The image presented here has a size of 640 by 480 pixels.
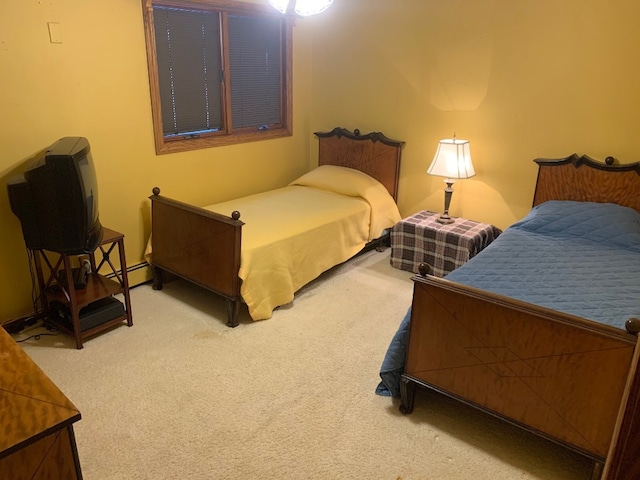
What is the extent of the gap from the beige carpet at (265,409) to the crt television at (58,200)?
0.65 metres

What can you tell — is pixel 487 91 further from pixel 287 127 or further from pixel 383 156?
pixel 287 127

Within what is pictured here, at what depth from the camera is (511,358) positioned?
1.88m

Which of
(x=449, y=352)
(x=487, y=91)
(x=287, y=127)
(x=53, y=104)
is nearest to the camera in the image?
(x=449, y=352)

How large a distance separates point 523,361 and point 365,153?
2777 mm

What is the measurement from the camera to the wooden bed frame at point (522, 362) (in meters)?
1.69

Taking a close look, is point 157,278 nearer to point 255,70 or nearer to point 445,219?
point 255,70

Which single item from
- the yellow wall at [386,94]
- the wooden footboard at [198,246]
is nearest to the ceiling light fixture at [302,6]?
the wooden footboard at [198,246]

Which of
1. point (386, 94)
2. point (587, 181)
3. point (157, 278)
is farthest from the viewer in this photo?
point (386, 94)

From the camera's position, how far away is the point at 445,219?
3.70m

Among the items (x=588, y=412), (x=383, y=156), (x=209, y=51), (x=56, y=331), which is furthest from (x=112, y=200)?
(x=588, y=412)

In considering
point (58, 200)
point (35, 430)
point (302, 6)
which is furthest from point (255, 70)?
point (35, 430)

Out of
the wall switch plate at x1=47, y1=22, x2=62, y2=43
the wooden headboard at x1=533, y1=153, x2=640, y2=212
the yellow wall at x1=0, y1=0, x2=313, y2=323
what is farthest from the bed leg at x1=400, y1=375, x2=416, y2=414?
the wall switch plate at x1=47, y1=22, x2=62, y2=43

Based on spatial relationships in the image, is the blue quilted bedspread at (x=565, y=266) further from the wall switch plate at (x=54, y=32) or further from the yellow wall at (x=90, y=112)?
the wall switch plate at (x=54, y=32)

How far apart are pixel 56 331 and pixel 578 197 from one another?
351 centimetres
